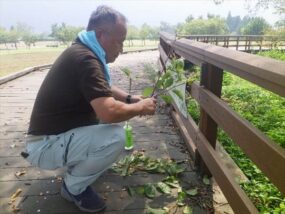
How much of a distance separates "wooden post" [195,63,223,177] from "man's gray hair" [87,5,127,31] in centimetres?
75

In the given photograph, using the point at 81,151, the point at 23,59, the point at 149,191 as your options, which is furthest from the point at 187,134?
the point at 23,59

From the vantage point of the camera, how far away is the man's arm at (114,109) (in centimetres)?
219

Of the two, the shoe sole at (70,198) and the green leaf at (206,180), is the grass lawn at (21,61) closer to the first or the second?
the shoe sole at (70,198)

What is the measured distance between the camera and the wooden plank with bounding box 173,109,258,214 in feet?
6.24

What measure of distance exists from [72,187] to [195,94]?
131 centimetres

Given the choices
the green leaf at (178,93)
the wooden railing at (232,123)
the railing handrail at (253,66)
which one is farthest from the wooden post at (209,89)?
the green leaf at (178,93)

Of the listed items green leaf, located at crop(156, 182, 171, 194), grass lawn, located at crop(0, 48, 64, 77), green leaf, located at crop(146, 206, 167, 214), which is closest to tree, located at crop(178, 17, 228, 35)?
grass lawn, located at crop(0, 48, 64, 77)

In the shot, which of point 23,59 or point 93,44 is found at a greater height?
point 93,44

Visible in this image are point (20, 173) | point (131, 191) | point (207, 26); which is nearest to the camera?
point (131, 191)

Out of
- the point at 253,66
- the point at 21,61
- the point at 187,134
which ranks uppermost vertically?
the point at 253,66

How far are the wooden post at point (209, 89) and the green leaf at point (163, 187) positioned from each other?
370 mm

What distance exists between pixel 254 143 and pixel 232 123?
315 millimetres

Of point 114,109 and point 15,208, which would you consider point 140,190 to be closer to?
point 114,109

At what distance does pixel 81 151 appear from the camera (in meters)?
2.39
